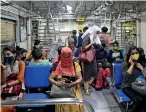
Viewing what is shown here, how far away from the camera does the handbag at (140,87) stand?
3.53 meters

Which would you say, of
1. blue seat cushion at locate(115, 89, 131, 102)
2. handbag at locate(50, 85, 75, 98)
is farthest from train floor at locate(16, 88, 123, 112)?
handbag at locate(50, 85, 75, 98)

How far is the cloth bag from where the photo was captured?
11.6 feet

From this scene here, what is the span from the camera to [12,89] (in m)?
3.23

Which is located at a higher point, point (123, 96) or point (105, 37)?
point (105, 37)

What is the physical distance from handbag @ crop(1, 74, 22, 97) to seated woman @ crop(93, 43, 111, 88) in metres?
2.65

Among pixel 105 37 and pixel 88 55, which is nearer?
pixel 88 55

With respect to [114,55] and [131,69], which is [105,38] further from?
[131,69]

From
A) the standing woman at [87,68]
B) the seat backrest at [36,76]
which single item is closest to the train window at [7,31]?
the standing woman at [87,68]

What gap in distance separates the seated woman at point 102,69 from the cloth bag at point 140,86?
188cm

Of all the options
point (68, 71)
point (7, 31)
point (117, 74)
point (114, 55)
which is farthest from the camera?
point (7, 31)

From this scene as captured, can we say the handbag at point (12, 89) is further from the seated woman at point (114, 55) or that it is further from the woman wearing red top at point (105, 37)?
the woman wearing red top at point (105, 37)

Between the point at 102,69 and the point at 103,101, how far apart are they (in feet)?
3.79

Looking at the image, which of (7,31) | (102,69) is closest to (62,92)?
(102,69)

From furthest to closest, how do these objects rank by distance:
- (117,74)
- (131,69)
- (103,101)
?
1. (103,101)
2. (117,74)
3. (131,69)
